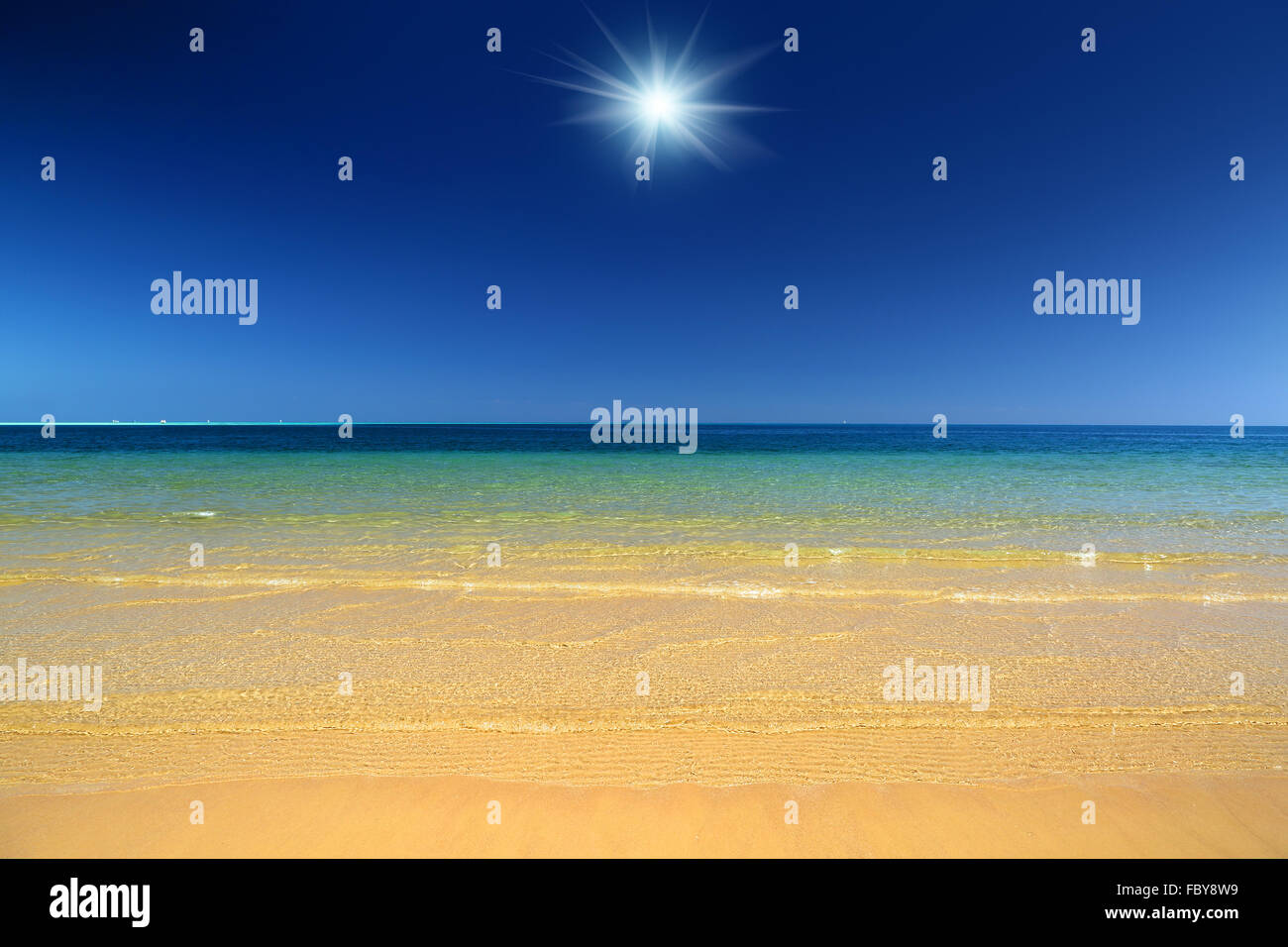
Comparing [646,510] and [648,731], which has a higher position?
[646,510]

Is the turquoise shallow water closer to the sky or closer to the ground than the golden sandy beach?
closer to the sky

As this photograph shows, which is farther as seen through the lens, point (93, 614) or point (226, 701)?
point (93, 614)

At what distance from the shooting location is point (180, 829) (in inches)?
108

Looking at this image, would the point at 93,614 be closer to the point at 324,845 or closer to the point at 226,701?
the point at 226,701

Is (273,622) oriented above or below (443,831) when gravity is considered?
above

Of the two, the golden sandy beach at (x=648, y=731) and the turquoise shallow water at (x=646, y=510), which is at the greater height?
the turquoise shallow water at (x=646, y=510)

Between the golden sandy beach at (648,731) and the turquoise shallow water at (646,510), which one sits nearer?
the golden sandy beach at (648,731)

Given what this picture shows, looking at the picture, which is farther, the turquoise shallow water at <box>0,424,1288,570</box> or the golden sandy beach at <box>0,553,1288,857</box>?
the turquoise shallow water at <box>0,424,1288,570</box>

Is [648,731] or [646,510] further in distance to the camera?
[646,510]
